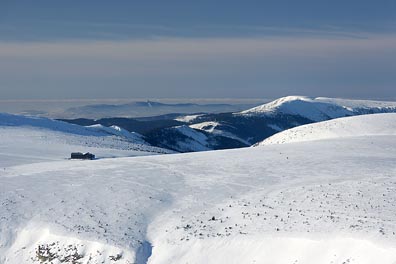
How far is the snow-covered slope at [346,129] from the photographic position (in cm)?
8956

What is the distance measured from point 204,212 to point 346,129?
2392 inches

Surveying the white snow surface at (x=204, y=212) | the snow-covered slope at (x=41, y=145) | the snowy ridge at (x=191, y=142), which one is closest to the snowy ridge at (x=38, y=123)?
the snow-covered slope at (x=41, y=145)

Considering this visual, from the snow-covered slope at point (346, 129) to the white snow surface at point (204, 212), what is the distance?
32727 millimetres

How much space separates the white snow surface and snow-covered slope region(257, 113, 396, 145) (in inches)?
1288

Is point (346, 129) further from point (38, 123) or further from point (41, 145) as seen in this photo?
point (38, 123)

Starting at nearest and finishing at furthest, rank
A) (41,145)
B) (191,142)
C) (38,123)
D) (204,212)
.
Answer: (204,212), (41,145), (38,123), (191,142)

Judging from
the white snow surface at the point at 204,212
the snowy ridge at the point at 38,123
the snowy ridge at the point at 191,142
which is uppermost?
the white snow surface at the point at 204,212

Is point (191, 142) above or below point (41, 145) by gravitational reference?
below

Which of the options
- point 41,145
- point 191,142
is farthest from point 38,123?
point 191,142

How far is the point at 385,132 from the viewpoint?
8750 centimetres

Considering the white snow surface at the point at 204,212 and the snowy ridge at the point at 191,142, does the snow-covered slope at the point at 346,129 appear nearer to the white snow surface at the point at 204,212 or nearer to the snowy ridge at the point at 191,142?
the white snow surface at the point at 204,212

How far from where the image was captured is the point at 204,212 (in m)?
38.6

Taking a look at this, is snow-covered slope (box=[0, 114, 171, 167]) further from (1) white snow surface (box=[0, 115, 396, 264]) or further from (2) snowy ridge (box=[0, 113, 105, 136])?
(1) white snow surface (box=[0, 115, 396, 264])

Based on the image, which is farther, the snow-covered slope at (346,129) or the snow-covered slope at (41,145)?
the snow-covered slope at (346,129)
